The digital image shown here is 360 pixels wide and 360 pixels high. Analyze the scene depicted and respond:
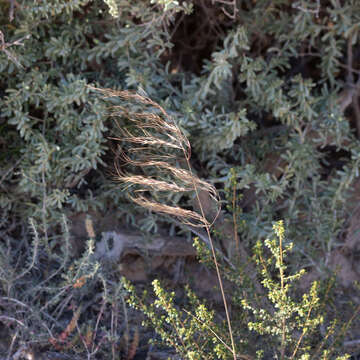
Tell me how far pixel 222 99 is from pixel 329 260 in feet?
3.86

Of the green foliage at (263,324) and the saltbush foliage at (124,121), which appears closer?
the green foliage at (263,324)

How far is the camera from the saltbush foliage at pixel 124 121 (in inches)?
103

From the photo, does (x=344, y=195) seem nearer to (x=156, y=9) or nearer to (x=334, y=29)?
(x=334, y=29)

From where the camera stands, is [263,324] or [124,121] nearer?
[263,324]

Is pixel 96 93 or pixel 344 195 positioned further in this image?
pixel 344 195

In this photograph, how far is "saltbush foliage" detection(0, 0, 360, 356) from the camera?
2.61 meters

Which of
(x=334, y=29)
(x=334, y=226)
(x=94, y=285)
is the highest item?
(x=334, y=29)

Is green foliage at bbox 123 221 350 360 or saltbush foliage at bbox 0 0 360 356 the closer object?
green foliage at bbox 123 221 350 360

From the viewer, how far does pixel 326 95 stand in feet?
9.42

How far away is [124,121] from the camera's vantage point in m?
2.72

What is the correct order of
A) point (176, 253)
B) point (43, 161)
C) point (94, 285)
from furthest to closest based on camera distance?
point (176, 253), point (94, 285), point (43, 161)

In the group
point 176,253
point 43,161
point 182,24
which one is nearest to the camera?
point 43,161

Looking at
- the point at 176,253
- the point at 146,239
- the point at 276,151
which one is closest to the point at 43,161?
the point at 146,239

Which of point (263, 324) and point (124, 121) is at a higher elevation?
point (124, 121)
